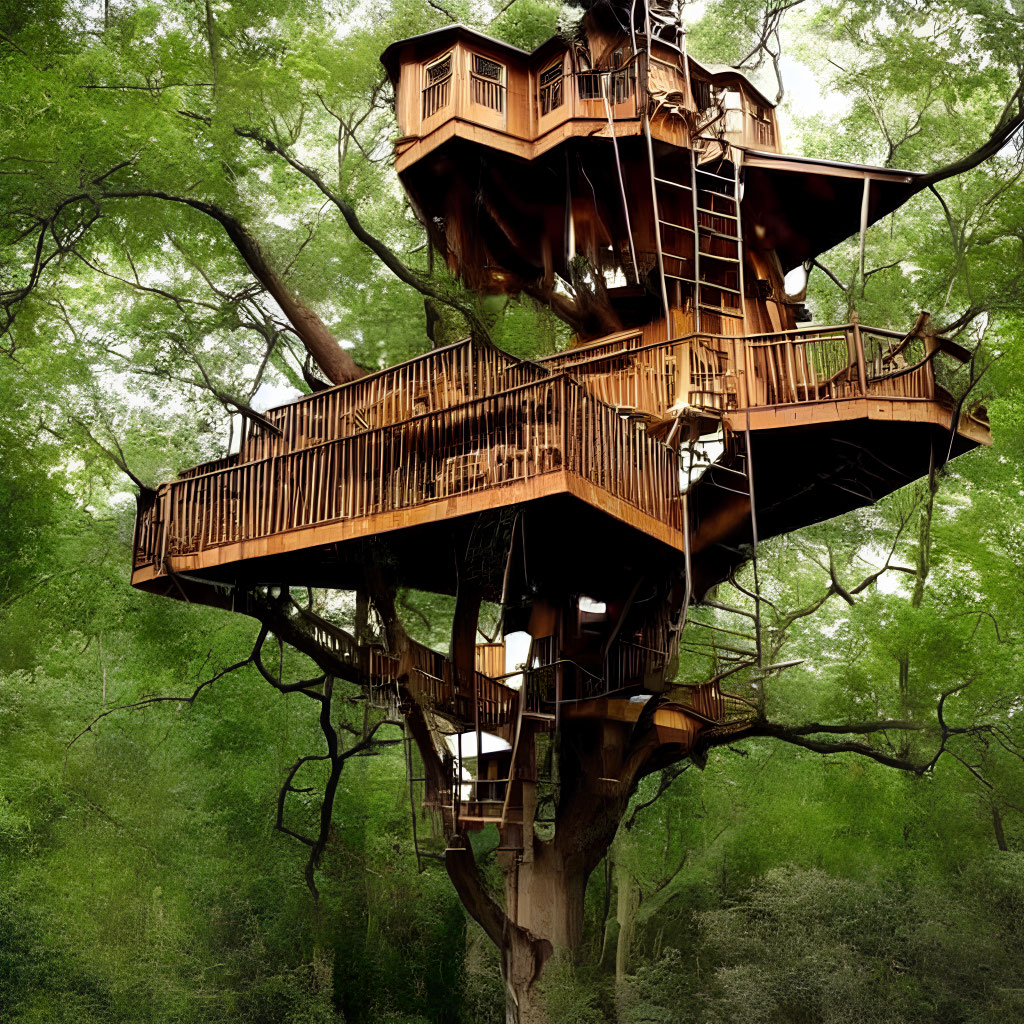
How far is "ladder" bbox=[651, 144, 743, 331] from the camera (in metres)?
16.3

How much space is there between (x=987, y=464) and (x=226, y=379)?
13.1 meters

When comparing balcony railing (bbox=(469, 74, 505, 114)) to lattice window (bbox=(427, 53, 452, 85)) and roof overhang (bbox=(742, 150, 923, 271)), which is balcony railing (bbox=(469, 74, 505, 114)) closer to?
lattice window (bbox=(427, 53, 452, 85))

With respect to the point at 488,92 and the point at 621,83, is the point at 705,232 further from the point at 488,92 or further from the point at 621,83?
the point at 488,92

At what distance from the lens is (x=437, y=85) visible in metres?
16.7

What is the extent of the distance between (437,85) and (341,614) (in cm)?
968

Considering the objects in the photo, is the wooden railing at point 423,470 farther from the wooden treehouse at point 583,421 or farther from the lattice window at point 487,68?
the lattice window at point 487,68

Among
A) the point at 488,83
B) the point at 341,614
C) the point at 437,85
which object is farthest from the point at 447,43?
the point at 341,614

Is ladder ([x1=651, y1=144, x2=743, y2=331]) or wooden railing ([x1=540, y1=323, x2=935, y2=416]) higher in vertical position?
ladder ([x1=651, y1=144, x2=743, y2=331])

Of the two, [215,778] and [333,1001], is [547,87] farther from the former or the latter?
[333,1001]

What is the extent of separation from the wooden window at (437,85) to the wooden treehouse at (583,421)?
1.7 inches

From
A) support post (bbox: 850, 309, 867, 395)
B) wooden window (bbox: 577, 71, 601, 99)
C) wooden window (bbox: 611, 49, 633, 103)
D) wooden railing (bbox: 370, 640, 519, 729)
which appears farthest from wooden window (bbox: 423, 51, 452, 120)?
wooden railing (bbox: 370, 640, 519, 729)

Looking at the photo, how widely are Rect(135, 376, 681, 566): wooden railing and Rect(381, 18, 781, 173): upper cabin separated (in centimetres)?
485

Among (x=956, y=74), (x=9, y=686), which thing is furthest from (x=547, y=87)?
(x=9, y=686)

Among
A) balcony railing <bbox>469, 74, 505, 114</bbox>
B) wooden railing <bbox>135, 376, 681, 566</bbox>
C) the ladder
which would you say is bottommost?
wooden railing <bbox>135, 376, 681, 566</bbox>
